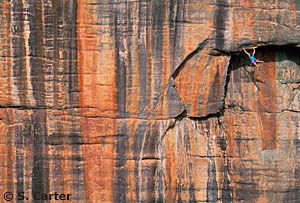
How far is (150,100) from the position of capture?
700 cm

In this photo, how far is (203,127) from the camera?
7.31 m

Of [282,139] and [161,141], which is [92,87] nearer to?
[161,141]

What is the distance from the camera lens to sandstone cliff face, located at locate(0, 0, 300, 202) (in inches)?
266

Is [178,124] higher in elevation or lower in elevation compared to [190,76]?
lower

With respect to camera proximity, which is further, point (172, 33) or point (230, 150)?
point (230, 150)

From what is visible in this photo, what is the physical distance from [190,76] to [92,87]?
63.4 inches

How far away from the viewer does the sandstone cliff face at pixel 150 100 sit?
677cm

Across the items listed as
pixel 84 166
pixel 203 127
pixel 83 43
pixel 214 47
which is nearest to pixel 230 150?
pixel 203 127
